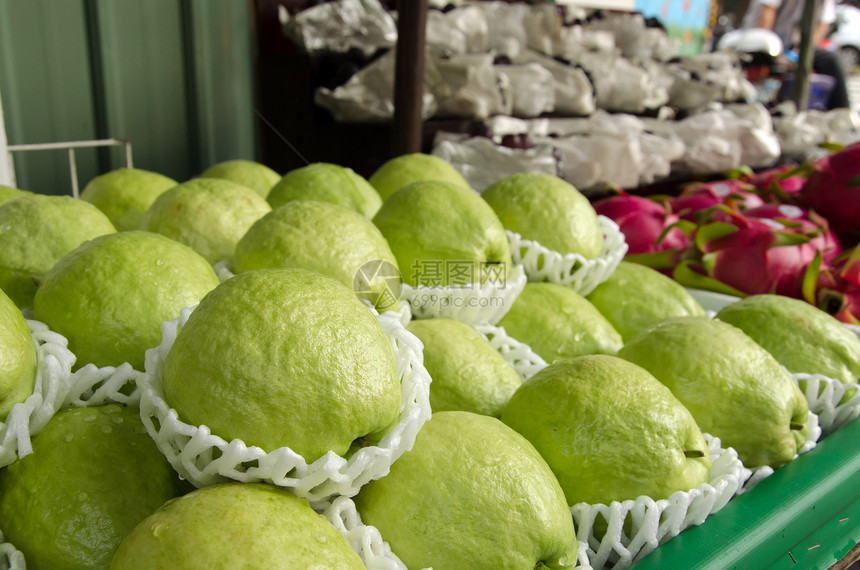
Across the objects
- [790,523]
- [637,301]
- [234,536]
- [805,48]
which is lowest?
[790,523]

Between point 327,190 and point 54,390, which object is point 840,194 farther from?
point 54,390

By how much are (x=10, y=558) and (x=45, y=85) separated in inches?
91.3

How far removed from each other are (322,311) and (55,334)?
37cm

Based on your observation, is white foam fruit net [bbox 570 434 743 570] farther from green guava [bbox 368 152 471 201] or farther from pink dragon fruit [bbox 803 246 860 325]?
pink dragon fruit [bbox 803 246 860 325]

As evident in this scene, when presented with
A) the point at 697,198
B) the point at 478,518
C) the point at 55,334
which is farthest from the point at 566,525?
the point at 697,198

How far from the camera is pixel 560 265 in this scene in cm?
148

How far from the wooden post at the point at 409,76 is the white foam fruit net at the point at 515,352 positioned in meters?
1.12

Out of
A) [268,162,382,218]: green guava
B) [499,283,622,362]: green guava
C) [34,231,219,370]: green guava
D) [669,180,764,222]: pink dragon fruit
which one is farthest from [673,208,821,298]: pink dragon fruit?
[34,231,219,370]: green guava

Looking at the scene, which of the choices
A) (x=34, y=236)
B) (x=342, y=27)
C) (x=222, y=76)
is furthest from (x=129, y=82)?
(x=34, y=236)

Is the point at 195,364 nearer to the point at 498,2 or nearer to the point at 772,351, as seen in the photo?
the point at 772,351

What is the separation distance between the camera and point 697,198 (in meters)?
2.73

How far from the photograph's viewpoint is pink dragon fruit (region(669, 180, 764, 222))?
261 cm

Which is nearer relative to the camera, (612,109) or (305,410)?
(305,410)

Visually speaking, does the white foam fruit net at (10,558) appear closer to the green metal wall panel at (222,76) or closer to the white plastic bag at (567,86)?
the green metal wall panel at (222,76)
